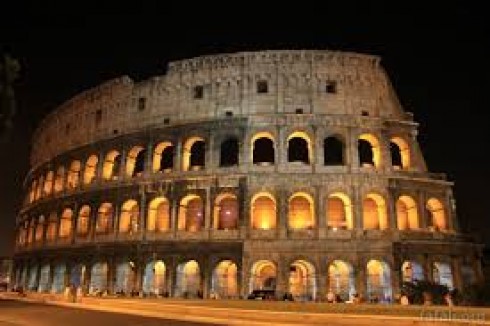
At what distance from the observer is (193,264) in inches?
1198

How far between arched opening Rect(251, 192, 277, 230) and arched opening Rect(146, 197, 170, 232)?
5.65m

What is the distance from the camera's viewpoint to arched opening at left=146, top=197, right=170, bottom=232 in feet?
103

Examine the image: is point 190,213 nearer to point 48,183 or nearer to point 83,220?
point 83,220

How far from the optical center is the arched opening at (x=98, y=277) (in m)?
33.1

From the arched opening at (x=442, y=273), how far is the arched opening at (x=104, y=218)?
21.4 meters

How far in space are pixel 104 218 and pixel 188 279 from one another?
27.3 feet

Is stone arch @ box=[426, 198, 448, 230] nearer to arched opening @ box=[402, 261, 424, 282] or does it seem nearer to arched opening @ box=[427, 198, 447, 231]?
arched opening @ box=[427, 198, 447, 231]

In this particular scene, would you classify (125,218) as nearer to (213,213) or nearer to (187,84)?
(213,213)

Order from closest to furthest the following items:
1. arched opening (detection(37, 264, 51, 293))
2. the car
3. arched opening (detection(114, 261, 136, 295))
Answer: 1. the car
2. arched opening (detection(114, 261, 136, 295))
3. arched opening (detection(37, 264, 51, 293))

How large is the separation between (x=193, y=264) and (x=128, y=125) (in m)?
11.4

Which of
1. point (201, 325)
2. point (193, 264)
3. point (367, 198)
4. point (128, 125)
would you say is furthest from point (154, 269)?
point (201, 325)

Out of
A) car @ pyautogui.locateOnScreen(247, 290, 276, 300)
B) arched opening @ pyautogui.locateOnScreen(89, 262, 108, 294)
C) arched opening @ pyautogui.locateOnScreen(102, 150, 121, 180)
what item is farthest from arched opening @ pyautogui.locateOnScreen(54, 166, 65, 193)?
car @ pyautogui.locateOnScreen(247, 290, 276, 300)

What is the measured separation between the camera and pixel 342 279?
2855 centimetres

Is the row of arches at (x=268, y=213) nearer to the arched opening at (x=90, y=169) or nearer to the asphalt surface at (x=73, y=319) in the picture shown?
the arched opening at (x=90, y=169)
